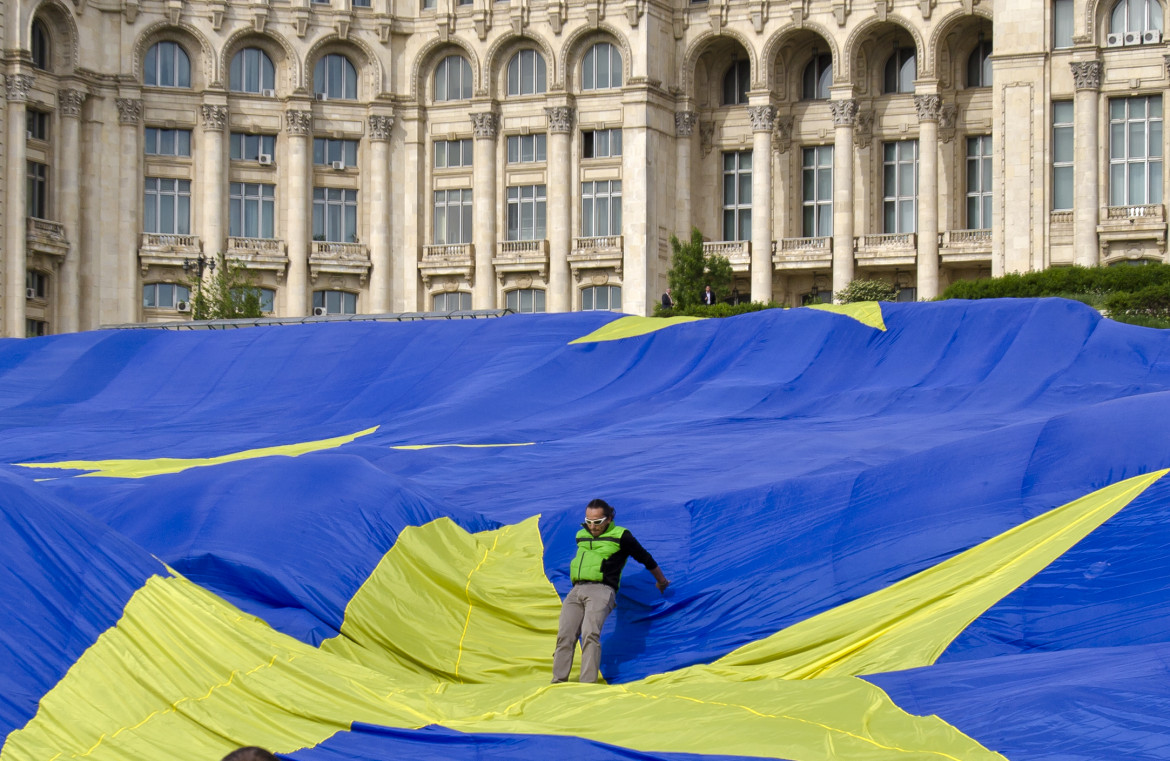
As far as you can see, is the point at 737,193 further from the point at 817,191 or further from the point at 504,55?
the point at 504,55

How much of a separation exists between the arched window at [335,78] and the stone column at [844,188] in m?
18.8

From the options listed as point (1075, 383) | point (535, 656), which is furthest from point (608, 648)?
point (1075, 383)

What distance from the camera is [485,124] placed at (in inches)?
2525

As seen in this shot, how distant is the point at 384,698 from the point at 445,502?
Answer: 16.3 feet

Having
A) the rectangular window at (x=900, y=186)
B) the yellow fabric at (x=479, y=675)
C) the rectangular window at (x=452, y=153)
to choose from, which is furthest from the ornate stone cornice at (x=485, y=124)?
the yellow fabric at (x=479, y=675)

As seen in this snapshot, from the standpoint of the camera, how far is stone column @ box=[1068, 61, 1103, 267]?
54.7m

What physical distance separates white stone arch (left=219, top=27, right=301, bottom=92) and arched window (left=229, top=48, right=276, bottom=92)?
0.19 metres

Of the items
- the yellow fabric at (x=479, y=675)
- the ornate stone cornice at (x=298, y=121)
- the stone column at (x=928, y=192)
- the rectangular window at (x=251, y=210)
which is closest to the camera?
the yellow fabric at (x=479, y=675)

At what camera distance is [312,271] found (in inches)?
2537

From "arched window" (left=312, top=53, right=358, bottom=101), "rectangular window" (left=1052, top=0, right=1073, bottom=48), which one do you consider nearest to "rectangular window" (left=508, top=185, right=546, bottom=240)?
"arched window" (left=312, top=53, right=358, bottom=101)

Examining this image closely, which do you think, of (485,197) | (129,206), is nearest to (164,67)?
(129,206)

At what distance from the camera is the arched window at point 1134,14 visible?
5531 centimetres

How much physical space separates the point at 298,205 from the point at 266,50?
639 cm

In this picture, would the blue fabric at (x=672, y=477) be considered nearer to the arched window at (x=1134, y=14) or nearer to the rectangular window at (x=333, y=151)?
the arched window at (x=1134, y=14)
